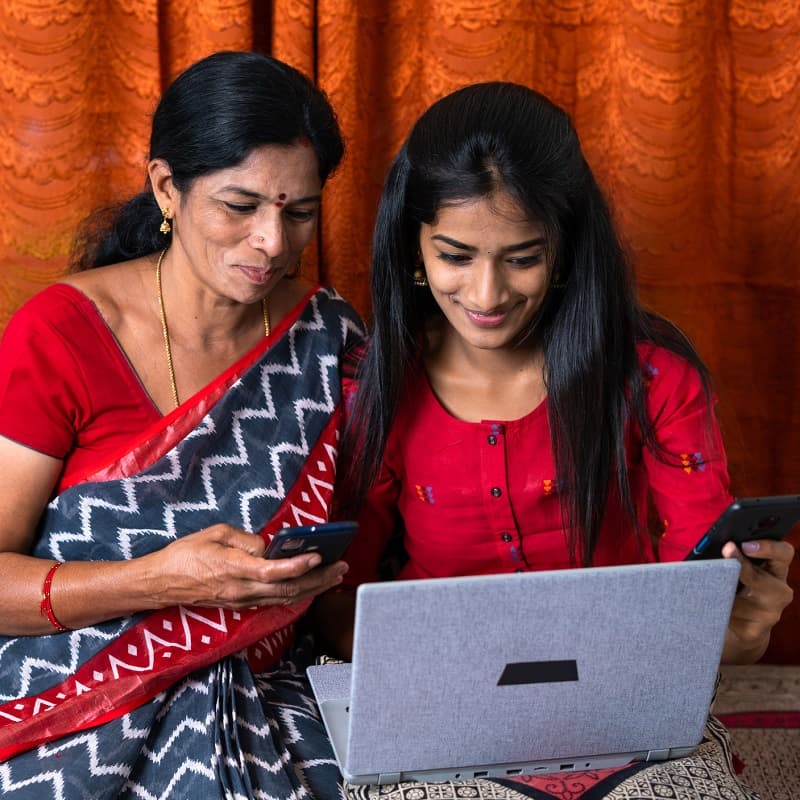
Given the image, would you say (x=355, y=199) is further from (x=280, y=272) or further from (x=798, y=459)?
(x=798, y=459)

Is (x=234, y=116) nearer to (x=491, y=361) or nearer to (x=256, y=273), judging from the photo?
(x=256, y=273)

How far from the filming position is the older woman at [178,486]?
54.2 inches

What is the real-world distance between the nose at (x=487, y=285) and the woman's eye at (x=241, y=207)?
0.99 feet

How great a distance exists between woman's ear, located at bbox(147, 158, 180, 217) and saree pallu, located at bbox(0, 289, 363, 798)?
235 mm

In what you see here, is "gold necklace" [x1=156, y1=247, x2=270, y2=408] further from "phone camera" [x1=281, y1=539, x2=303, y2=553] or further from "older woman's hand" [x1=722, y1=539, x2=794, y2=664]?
"older woman's hand" [x1=722, y1=539, x2=794, y2=664]

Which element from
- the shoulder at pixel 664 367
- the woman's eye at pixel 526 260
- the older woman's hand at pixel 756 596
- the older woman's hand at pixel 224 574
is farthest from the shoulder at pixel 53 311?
the older woman's hand at pixel 756 596

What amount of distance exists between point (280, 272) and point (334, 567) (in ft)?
1.38

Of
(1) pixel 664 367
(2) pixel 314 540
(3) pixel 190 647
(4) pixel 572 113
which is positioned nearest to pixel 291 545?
(2) pixel 314 540

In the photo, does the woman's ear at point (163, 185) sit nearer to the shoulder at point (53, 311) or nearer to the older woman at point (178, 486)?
the older woman at point (178, 486)

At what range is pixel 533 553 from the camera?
163 cm

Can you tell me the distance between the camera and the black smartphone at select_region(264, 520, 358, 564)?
121 centimetres

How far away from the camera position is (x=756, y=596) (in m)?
1.41

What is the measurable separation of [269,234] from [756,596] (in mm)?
760

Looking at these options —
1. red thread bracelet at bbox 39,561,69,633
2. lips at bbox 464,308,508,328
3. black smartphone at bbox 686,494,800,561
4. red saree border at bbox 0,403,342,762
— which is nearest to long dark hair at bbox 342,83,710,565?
lips at bbox 464,308,508,328
